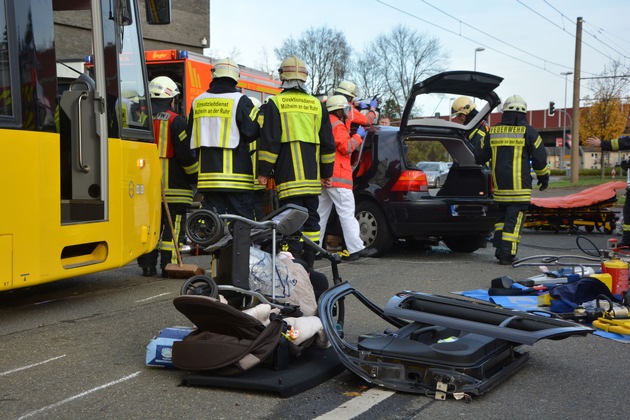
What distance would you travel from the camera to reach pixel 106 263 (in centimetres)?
608

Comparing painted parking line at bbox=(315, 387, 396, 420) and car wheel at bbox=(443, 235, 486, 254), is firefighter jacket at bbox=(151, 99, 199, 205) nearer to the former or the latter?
car wheel at bbox=(443, 235, 486, 254)

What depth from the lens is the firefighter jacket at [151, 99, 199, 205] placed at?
25.2 ft

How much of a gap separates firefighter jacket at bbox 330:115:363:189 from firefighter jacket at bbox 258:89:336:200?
159cm

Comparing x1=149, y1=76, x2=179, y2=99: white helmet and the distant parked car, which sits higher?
x1=149, y1=76, x2=179, y2=99: white helmet

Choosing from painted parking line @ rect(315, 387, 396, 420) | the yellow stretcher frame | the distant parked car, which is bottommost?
painted parking line @ rect(315, 387, 396, 420)

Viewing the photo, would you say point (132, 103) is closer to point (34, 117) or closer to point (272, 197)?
point (34, 117)

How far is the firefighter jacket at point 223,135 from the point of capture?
6.71 meters

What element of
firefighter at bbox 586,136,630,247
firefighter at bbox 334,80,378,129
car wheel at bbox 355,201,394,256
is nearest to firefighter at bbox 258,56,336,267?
firefighter at bbox 334,80,378,129

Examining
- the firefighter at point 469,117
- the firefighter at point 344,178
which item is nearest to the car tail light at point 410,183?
the firefighter at point 344,178

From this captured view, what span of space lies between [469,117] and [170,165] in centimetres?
439

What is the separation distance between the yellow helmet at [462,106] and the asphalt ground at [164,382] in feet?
14.4

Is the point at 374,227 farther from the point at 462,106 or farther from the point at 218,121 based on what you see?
the point at 218,121

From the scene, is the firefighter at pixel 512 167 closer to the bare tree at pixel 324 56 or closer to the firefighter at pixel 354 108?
the firefighter at pixel 354 108

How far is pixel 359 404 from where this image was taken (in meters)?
3.58
